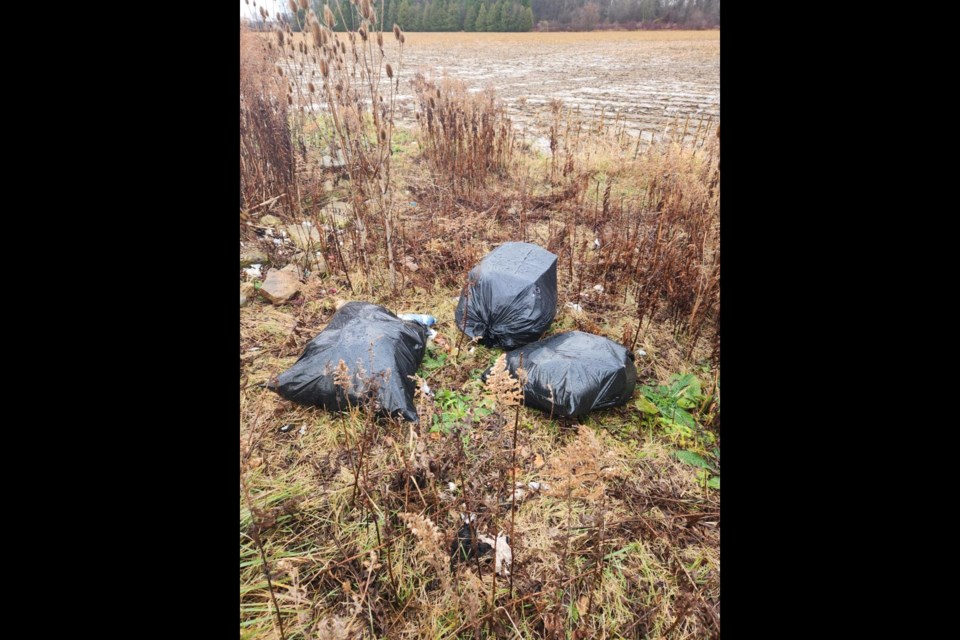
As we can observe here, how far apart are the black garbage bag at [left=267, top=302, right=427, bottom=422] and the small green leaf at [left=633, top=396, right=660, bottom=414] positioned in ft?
4.07

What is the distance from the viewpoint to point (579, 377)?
7.18 feet

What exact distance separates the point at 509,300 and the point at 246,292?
2.07 metres

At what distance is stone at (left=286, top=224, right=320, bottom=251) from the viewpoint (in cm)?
364


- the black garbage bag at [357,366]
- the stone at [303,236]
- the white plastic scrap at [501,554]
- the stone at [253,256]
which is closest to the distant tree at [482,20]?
the stone at [303,236]

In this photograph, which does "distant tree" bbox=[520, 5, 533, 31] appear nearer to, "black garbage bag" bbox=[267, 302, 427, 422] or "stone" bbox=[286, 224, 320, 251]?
"stone" bbox=[286, 224, 320, 251]

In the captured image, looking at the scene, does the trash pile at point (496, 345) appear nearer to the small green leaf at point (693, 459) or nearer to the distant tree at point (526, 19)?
the small green leaf at point (693, 459)

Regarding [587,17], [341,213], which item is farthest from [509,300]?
[587,17]

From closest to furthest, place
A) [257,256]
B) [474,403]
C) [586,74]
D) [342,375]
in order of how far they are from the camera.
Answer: [342,375]
[474,403]
[257,256]
[586,74]
